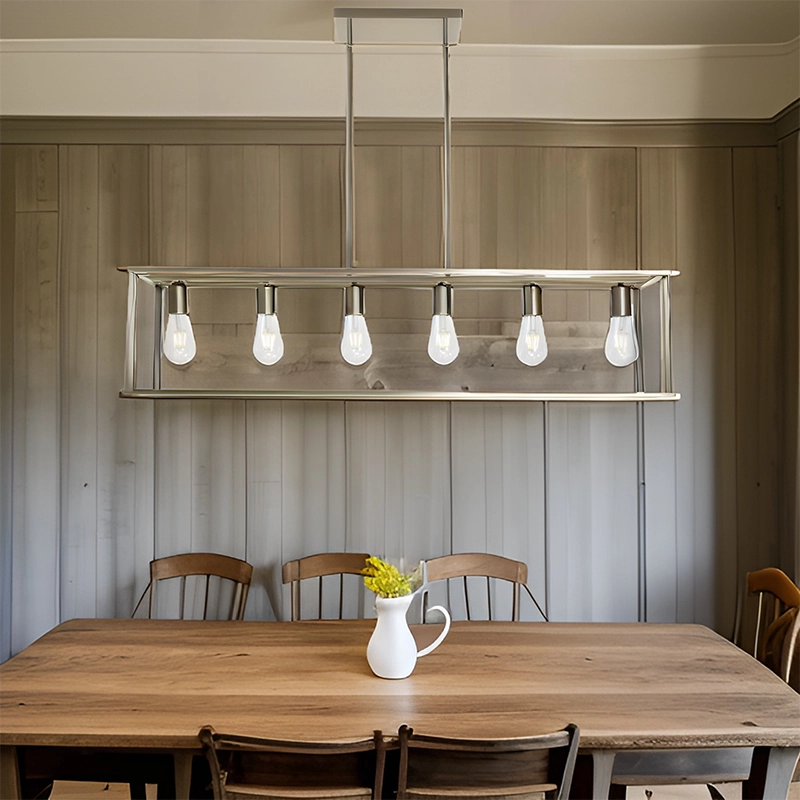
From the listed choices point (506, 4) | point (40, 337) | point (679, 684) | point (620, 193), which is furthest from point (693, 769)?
point (40, 337)

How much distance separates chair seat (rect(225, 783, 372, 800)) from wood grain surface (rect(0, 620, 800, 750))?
11 cm

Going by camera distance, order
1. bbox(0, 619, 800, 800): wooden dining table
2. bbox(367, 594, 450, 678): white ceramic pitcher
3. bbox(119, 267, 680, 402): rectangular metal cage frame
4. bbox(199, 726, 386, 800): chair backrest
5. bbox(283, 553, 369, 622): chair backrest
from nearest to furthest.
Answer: bbox(199, 726, 386, 800): chair backrest < bbox(0, 619, 800, 800): wooden dining table < bbox(367, 594, 450, 678): white ceramic pitcher < bbox(119, 267, 680, 402): rectangular metal cage frame < bbox(283, 553, 369, 622): chair backrest

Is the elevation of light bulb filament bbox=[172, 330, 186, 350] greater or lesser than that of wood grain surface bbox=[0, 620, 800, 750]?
greater

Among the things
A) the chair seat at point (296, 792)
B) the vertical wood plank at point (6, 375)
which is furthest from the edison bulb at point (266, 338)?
the vertical wood plank at point (6, 375)

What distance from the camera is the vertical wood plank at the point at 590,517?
2818 millimetres

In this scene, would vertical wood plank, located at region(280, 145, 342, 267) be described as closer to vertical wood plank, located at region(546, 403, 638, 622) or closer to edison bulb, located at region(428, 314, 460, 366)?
edison bulb, located at region(428, 314, 460, 366)

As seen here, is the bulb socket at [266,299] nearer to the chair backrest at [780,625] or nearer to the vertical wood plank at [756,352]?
the chair backrest at [780,625]

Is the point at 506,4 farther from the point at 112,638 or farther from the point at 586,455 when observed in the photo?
the point at 112,638

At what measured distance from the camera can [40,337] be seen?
2.81 meters

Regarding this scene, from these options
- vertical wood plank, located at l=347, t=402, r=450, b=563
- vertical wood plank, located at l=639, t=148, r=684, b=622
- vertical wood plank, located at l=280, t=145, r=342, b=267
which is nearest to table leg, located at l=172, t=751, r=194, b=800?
vertical wood plank, located at l=347, t=402, r=450, b=563

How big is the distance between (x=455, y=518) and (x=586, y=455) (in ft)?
1.90

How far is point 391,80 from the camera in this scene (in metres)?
2.81

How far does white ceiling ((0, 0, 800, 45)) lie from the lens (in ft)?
8.18

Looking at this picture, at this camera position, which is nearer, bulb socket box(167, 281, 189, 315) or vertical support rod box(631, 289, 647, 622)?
bulb socket box(167, 281, 189, 315)
